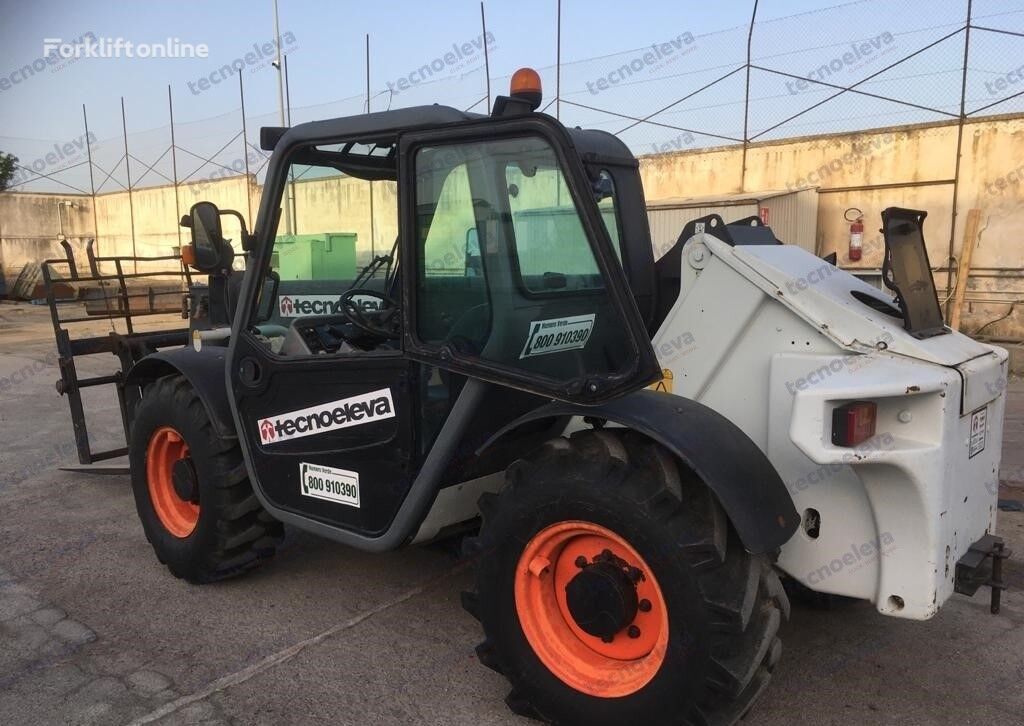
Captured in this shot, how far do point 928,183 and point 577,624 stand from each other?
10597mm

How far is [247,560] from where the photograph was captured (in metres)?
Answer: 3.87

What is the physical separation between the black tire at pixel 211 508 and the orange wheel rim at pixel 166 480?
0.11 metres

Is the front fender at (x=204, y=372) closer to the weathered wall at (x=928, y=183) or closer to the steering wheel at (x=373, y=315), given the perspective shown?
the steering wheel at (x=373, y=315)

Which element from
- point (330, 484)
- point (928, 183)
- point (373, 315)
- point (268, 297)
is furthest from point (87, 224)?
point (330, 484)

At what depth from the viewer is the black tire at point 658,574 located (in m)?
2.36

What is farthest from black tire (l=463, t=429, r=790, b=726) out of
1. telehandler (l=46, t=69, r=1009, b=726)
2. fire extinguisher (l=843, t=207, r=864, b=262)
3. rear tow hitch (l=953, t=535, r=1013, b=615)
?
fire extinguisher (l=843, t=207, r=864, b=262)

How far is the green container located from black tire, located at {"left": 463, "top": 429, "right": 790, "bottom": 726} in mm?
1380

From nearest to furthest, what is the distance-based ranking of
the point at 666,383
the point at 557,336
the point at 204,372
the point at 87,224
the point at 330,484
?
the point at 557,336 → the point at 666,383 → the point at 330,484 → the point at 204,372 → the point at 87,224

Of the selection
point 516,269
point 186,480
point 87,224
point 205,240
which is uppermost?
point 87,224

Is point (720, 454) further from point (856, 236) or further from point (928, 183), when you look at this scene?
point (928, 183)

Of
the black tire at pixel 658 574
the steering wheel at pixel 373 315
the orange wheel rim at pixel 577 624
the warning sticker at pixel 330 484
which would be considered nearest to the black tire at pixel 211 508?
the warning sticker at pixel 330 484

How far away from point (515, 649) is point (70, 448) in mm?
5562

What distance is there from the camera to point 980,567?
2.63 m

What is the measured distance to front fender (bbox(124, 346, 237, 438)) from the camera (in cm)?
369
